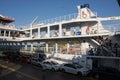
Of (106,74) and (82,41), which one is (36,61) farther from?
(106,74)

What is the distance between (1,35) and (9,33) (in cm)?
229

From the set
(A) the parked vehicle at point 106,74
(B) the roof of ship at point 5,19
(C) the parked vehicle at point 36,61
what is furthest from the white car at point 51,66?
(B) the roof of ship at point 5,19

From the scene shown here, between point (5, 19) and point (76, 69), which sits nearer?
point (76, 69)

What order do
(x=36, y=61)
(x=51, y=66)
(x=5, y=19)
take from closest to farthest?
(x=51, y=66), (x=36, y=61), (x=5, y=19)

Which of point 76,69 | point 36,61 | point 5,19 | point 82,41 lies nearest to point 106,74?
point 76,69

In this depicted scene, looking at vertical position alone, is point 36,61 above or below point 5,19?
below

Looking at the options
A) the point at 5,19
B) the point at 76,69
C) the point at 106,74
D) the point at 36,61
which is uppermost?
the point at 5,19

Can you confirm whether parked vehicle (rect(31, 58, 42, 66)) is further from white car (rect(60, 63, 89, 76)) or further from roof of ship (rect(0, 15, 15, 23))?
roof of ship (rect(0, 15, 15, 23))

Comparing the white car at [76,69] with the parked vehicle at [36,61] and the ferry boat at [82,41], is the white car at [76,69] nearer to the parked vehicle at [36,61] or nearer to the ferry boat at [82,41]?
the ferry boat at [82,41]

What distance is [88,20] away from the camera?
90.4ft

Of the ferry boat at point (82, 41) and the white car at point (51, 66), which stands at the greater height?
the ferry boat at point (82, 41)

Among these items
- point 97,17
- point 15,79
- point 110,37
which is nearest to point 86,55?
point 110,37

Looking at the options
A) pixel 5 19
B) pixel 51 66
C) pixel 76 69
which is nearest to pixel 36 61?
pixel 51 66

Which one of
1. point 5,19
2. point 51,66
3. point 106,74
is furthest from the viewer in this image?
point 5,19
